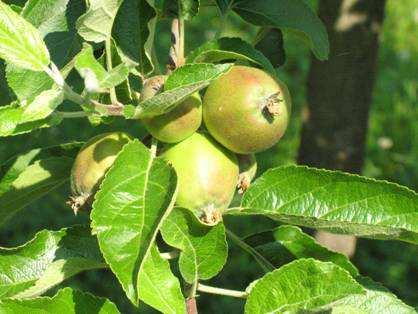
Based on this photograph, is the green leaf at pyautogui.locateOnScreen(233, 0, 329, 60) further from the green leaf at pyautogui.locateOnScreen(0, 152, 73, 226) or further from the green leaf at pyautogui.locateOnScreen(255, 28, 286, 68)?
the green leaf at pyautogui.locateOnScreen(0, 152, 73, 226)

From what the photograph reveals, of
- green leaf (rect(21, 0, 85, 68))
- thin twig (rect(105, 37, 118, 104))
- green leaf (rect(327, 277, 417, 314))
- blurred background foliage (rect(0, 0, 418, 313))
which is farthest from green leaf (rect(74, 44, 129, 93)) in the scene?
blurred background foliage (rect(0, 0, 418, 313))

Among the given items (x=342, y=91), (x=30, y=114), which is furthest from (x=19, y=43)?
(x=342, y=91)

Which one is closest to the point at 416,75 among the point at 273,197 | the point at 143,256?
the point at 273,197

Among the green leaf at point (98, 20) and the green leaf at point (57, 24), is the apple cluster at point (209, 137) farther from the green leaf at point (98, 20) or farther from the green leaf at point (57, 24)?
the green leaf at point (57, 24)

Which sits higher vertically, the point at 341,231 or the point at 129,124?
the point at 341,231

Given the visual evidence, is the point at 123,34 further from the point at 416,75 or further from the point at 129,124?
the point at 416,75

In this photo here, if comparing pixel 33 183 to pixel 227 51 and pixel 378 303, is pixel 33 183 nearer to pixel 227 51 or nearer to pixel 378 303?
pixel 227 51
